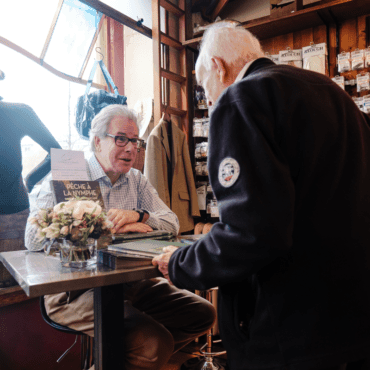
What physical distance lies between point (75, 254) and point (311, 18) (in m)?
3.02

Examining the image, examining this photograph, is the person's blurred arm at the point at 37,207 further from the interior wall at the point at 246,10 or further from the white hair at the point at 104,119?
the interior wall at the point at 246,10

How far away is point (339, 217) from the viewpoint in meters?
0.84

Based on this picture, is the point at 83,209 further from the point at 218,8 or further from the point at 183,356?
the point at 218,8

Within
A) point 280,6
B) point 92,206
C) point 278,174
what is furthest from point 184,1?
point 278,174

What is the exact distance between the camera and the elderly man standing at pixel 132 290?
1.38 meters

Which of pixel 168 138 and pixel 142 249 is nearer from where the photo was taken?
pixel 142 249

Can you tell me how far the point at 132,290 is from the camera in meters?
1.72

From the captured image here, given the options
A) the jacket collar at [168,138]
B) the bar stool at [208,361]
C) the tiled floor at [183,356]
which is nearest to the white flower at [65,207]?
the bar stool at [208,361]

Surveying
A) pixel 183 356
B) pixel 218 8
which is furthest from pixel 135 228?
pixel 218 8

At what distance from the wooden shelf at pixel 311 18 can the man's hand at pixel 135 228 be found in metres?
2.49

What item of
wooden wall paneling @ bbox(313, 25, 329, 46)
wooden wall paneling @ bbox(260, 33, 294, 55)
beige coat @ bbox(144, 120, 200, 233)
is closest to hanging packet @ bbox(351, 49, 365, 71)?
wooden wall paneling @ bbox(313, 25, 329, 46)

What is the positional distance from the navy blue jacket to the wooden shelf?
2.55 m

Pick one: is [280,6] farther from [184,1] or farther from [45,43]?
[45,43]

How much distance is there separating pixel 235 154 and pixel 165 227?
1.10 metres
